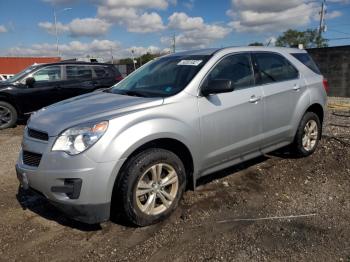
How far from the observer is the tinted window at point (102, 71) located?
10.8 metres

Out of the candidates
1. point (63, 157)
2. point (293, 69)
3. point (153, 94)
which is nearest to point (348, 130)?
point (293, 69)

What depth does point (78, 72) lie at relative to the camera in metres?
10.5

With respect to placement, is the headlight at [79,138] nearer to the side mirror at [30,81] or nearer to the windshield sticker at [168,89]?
the windshield sticker at [168,89]

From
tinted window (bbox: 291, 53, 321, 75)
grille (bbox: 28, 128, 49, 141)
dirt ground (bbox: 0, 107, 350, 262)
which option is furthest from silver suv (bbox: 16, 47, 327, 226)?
tinted window (bbox: 291, 53, 321, 75)

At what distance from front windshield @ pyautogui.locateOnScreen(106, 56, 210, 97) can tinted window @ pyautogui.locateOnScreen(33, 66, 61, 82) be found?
18.6ft

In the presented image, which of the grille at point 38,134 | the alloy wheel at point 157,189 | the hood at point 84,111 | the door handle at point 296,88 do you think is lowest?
the alloy wheel at point 157,189

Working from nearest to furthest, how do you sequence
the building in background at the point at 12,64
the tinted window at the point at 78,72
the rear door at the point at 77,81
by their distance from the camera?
the rear door at the point at 77,81, the tinted window at the point at 78,72, the building in background at the point at 12,64

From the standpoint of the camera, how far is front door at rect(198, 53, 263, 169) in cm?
416

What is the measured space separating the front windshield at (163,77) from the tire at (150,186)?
2.44ft

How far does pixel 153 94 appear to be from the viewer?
4.14 m

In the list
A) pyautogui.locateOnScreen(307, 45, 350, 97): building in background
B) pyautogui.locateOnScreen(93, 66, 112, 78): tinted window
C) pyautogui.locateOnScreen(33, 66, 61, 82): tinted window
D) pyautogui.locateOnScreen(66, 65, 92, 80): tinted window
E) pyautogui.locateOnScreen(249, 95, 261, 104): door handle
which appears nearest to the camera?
pyautogui.locateOnScreen(249, 95, 261, 104): door handle

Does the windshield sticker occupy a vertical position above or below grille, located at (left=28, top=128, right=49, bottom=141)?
above

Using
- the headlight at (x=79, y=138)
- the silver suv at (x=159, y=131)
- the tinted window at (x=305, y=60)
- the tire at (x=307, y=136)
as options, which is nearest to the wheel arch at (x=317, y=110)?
the tire at (x=307, y=136)

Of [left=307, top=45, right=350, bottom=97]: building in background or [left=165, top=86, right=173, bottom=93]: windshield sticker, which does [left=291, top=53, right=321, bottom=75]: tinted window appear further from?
[left=307, top=45, right=350, bottom=97]: building in background
